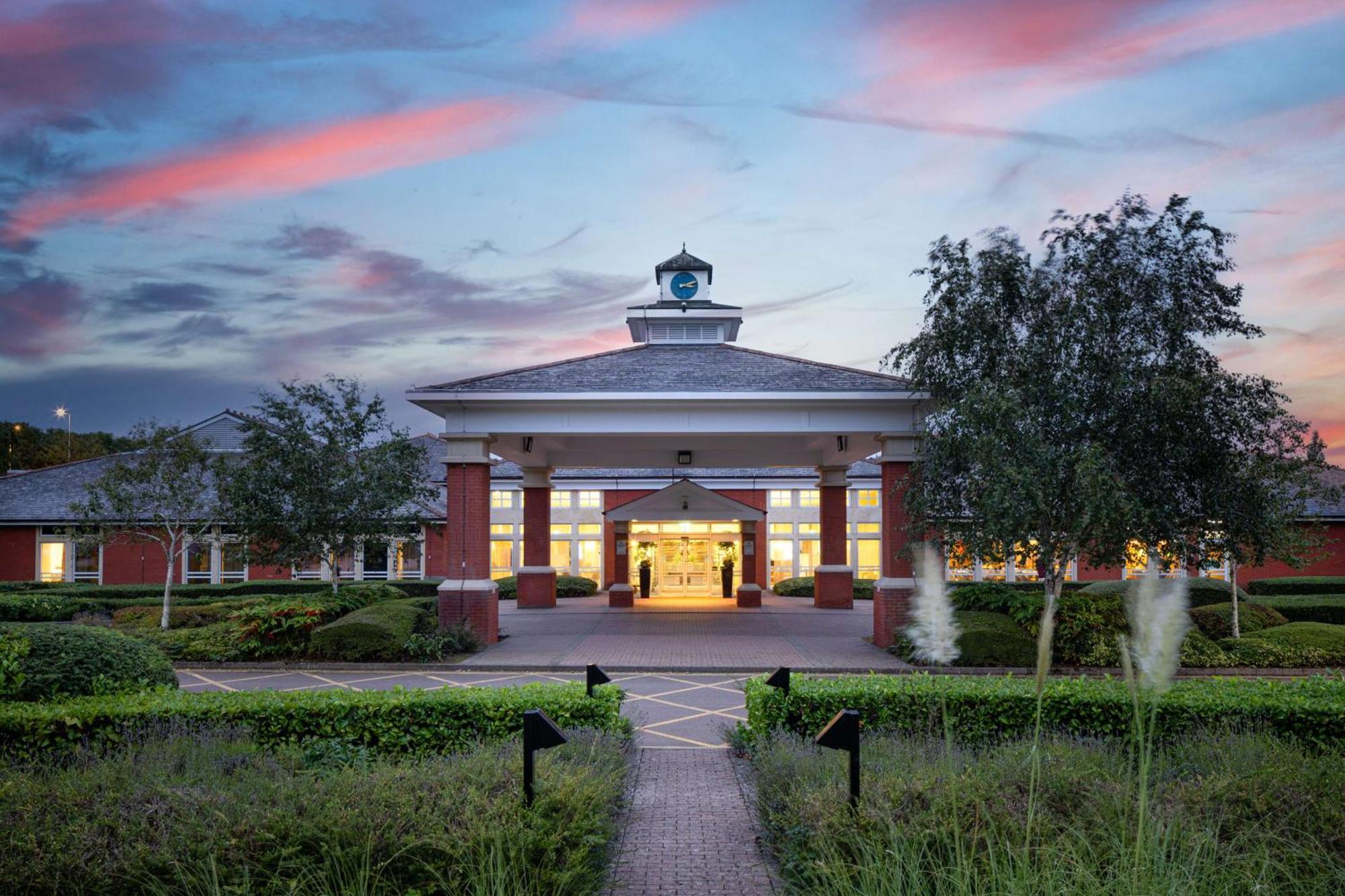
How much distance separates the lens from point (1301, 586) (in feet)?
101

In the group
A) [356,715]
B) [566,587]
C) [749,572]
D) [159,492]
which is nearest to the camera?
[356,715]

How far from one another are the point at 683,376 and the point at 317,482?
29.5ft

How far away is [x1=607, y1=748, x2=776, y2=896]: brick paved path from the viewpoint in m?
6.32

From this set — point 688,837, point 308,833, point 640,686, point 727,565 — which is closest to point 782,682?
point 688,837

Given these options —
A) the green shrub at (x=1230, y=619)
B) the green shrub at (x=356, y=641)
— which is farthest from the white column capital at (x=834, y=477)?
the green shrub at (x=356, y=641)

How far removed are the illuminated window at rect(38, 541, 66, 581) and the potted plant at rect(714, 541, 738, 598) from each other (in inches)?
978

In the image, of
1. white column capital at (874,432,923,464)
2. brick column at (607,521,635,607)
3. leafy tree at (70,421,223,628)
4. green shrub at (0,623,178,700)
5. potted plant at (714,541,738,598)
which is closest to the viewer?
green shrub at (0,623,178,700)

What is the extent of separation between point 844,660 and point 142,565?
93.5 feet

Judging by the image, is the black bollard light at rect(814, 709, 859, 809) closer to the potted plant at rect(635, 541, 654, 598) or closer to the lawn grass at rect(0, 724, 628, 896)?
the lawn grass at rect(0, 724, 628, 896)

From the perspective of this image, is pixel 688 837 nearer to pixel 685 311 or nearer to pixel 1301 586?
pixel 685 311

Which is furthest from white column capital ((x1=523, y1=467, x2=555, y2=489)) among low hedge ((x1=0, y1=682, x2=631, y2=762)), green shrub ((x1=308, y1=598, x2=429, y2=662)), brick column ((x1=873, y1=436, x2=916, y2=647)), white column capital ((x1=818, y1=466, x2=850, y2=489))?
low hedge ((x1=0, y1=682, x2=631, y2=762))

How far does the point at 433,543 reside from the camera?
123 feet

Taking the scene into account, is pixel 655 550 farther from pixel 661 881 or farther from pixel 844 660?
pixel 661 881

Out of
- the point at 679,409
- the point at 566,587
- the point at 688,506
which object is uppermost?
the point at 679,409
